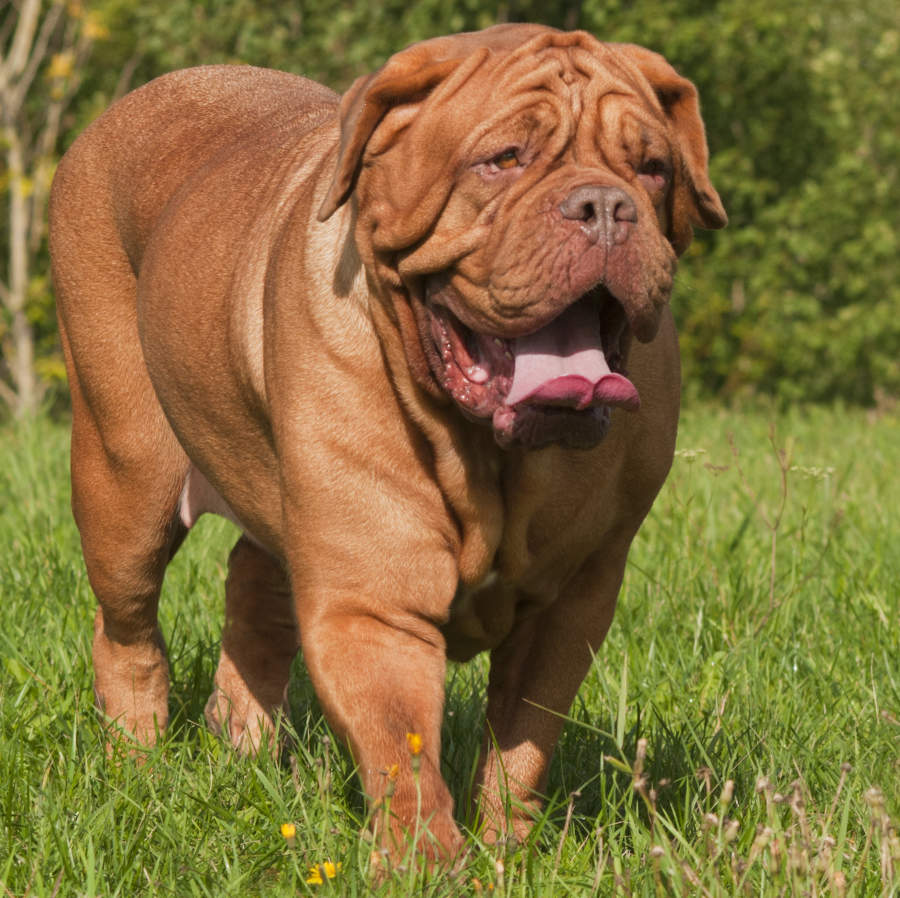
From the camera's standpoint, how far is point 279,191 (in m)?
3.51

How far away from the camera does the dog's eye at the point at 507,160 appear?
9.07 ft

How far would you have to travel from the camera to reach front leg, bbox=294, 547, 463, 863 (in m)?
2.71

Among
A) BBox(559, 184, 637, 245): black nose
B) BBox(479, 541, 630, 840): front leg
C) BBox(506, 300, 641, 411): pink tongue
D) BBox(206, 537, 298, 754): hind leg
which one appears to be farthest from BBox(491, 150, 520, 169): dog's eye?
BBox(206, 537, 298, 754): hind leg

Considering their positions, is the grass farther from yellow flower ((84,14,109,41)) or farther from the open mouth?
yellow flower ((84,14,109,41))

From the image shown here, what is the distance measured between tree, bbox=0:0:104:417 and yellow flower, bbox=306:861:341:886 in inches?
338

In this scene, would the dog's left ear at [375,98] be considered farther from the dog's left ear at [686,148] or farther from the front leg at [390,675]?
the front leg at [390,675]

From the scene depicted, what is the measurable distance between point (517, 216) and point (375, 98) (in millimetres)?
353

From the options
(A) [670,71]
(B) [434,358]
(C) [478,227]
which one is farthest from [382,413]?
(A) [670,71]

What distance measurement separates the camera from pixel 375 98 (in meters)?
2.81

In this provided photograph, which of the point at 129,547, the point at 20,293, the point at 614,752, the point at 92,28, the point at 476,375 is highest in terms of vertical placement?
the point at 476,375

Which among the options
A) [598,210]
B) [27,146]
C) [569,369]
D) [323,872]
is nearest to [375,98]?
[598,210]

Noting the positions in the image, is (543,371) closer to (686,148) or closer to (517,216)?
(517,216)

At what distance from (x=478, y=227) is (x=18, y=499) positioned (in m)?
3.61

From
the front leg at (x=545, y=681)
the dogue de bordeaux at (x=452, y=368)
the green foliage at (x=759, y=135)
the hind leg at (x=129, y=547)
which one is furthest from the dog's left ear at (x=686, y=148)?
the green foliage at (x=759, y=135)
